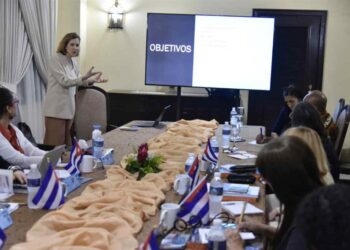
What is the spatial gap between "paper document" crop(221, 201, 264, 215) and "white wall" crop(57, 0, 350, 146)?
408 centimetres

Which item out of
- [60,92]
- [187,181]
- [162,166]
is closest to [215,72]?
[60,92]

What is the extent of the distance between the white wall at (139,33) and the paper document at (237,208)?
408cm

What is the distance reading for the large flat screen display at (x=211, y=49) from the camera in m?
5.36

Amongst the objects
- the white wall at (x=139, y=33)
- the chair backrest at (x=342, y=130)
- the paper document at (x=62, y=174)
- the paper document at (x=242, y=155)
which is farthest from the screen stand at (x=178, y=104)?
the paper document at (x=62, y=174)

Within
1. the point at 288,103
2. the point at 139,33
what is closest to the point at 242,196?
the point at 288,103

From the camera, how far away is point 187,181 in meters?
2.15

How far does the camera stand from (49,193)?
6.33 feet

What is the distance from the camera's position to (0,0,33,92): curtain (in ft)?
14.9

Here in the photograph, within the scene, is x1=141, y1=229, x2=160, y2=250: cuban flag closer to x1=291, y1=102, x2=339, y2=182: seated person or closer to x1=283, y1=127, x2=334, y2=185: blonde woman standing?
x1=283, y1=127, x2=334, y2=185: blonde woman standing

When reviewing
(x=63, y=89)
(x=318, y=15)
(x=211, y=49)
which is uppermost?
(x=318, y=15)

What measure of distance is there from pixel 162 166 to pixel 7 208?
942 mm

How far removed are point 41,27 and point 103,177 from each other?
3096 millimetres

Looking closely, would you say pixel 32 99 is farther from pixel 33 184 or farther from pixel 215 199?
pixel 215 199

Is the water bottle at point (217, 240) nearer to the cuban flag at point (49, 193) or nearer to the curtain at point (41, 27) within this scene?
the cuban flag at point (49, 193)
